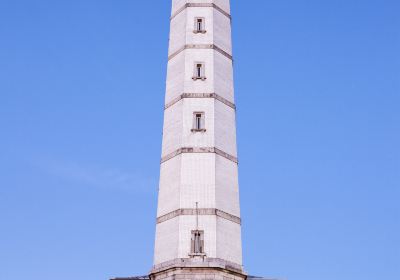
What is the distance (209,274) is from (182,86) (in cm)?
937

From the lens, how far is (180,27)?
3061cm

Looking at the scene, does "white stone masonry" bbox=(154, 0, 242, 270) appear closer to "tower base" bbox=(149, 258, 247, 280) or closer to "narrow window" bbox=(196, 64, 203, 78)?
"narrow window" bbox=(196, 64, 203, 78)

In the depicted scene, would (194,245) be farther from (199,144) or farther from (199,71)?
(199,71)

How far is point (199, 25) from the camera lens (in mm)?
30078

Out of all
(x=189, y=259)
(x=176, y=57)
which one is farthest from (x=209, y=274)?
(x=176, y=57)

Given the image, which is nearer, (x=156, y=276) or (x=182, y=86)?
(x=156, y=276)

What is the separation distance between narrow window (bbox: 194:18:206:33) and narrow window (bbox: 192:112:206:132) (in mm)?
4975

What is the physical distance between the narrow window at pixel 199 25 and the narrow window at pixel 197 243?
10.8m

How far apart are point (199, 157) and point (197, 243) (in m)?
4.00

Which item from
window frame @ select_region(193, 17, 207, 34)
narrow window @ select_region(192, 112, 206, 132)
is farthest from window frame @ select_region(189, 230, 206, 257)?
window frame @ select_region(193, 17, 207, 34)

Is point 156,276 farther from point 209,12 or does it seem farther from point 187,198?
point 209,12

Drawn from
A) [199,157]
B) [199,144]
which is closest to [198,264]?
[199,157]

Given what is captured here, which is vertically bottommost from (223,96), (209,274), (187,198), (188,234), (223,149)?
(209,274)

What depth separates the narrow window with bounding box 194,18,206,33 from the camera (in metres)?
29.8
